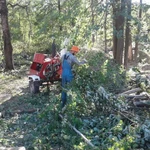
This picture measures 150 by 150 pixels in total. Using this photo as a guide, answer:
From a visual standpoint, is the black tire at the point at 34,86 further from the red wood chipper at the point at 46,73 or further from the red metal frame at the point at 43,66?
the red metal frame at the point at 43,66

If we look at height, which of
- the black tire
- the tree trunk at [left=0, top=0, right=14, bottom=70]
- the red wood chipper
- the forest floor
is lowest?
the forest floor

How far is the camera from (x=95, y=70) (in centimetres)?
898

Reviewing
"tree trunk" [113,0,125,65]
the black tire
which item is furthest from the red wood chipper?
"tree trunk" [113,0,125,65]

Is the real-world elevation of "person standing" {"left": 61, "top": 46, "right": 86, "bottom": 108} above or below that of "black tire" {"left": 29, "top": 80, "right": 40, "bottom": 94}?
above

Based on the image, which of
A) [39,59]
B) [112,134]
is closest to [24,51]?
[39,59]

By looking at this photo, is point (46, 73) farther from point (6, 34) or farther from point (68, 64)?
point (6, 34)

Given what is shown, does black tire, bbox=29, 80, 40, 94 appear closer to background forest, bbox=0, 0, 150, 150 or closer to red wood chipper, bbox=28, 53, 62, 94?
red wood chipper, bbox=28, 53, 62, 94

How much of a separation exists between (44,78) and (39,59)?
903mm

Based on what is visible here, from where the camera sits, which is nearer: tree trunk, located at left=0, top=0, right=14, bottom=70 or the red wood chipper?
the red wood chipper

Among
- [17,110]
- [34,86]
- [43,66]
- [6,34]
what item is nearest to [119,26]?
[43,66]

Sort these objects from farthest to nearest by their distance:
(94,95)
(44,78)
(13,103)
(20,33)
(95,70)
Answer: (20,33), (44,78), (13,103), (95,70), (94,95)

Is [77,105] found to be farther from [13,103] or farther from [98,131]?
[13,103]

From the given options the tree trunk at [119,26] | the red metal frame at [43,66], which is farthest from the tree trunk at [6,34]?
the tree trunk at [119,26]

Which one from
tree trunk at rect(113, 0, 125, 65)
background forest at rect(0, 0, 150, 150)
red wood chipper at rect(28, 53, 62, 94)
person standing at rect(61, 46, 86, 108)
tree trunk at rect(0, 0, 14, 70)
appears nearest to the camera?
background forest at rect(0, 0, 150, 150)
